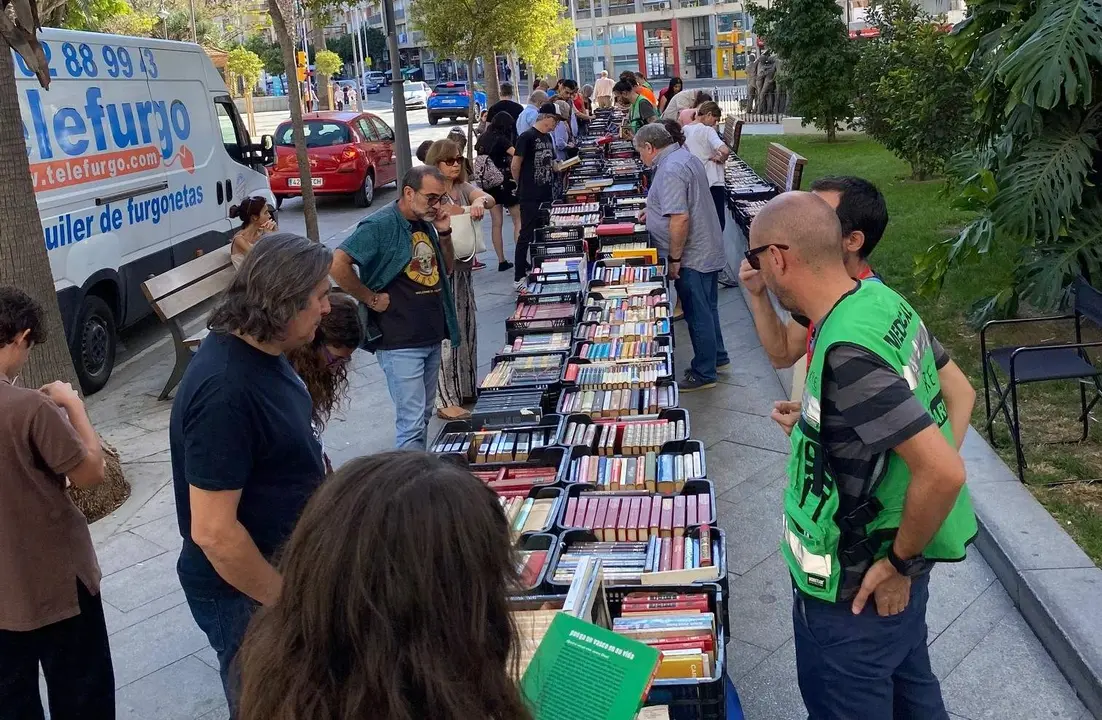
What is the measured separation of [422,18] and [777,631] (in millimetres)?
19573

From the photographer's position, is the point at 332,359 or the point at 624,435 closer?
the point at 332,359

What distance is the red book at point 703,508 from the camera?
3.67m

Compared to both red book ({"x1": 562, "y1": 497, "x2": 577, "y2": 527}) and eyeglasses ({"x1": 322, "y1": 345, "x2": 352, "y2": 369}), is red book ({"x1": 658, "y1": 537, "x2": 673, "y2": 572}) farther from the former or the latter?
eyeglasses ({"x1": 322, "y1": 345, "x2": 352, "y2": 369})

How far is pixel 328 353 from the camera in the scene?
11.6 ft

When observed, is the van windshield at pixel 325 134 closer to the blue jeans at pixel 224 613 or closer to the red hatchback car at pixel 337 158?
the red hatchback car at pixel 337 158

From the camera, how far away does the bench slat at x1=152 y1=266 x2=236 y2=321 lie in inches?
313

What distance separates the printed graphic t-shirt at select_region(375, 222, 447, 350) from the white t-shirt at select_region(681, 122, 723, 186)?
185 inches

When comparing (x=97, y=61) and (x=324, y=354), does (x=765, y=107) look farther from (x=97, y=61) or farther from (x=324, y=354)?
(x=324, y=354)

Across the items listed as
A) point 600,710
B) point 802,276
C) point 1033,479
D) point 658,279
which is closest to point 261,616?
point 600,710

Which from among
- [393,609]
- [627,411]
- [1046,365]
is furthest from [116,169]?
[393,609]

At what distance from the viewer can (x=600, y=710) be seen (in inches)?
73.1

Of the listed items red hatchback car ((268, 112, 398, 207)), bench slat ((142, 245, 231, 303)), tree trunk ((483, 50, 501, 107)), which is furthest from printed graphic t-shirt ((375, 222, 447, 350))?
tree trunk ((483, 50, 501, 107))

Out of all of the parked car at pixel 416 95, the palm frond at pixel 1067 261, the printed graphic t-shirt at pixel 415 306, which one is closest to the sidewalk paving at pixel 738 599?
the printed graphic t-shirt at pixel 415 306

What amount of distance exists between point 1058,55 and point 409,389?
4.36 metres
